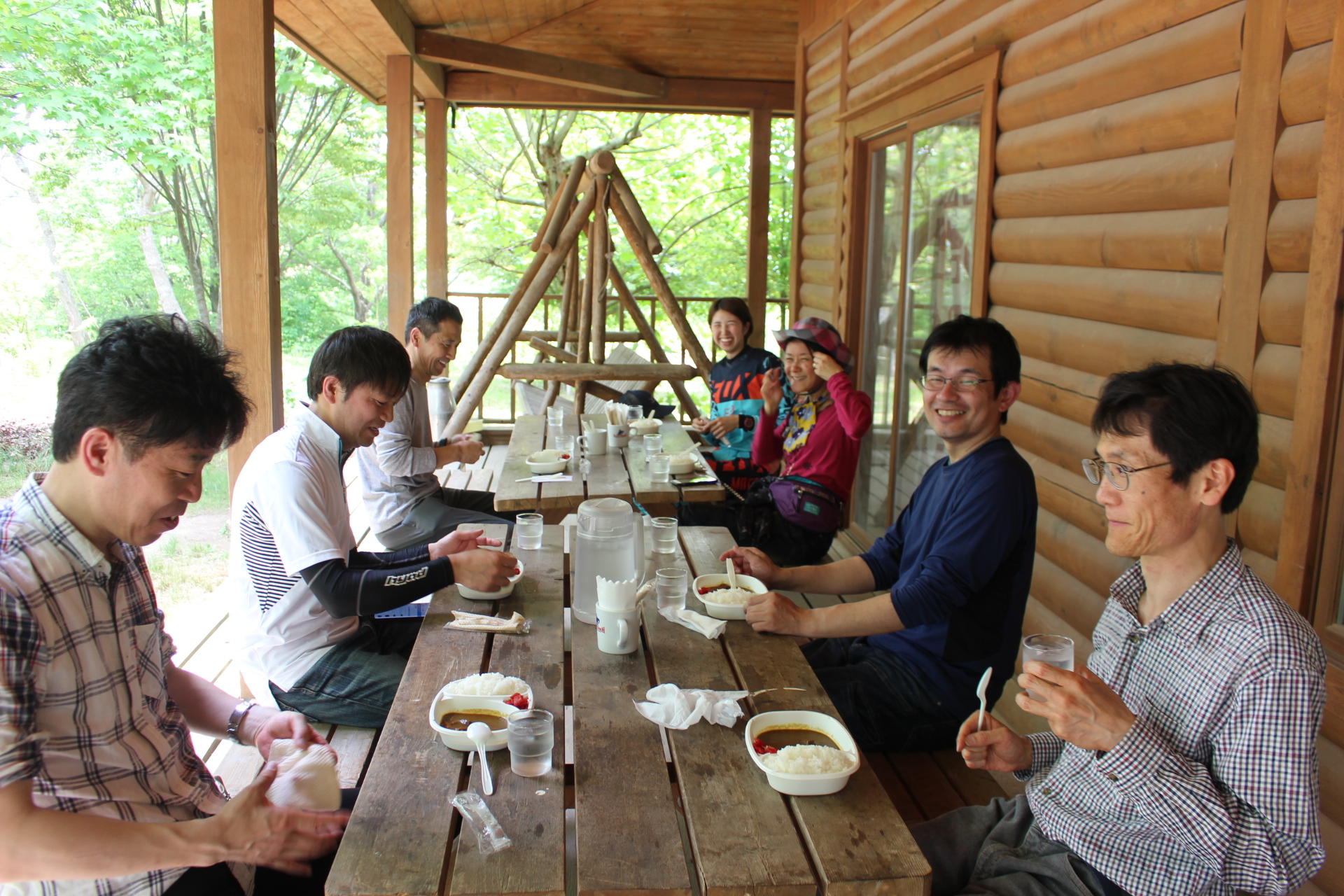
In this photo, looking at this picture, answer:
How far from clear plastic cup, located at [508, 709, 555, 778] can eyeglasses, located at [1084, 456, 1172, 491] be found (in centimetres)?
106

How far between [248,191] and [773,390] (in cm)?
263

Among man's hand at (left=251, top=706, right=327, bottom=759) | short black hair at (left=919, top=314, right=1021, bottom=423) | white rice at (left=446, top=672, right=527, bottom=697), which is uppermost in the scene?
short black hair at (left=919, top=314, right=1021, bottom=423)

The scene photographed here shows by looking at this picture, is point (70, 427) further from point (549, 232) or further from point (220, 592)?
point (549, 232)

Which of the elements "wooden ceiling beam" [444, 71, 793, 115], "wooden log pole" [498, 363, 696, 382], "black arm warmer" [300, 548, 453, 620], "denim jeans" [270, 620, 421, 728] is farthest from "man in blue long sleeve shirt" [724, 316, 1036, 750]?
"wooden ceiling beam" [444, 71, 793, 115]

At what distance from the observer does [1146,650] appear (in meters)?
Result: 1.70

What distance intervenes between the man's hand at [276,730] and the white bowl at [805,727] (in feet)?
2.89

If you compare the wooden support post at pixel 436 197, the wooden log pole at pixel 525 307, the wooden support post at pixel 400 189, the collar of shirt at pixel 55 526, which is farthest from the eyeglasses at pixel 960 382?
the wooden support post at pixel 436 197

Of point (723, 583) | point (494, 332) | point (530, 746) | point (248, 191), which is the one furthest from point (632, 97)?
point (530, 746)

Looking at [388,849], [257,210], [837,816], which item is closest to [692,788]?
[837,816]

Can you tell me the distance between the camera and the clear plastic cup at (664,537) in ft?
9.96

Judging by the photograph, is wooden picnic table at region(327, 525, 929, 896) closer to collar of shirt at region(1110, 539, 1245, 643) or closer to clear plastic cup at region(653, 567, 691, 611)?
clear plastic cup at region(653, 567, 691, 611)

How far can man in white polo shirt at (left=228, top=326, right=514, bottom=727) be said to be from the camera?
7.86ft

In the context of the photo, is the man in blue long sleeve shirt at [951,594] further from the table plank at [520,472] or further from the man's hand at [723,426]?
the man's hand at [723,426]

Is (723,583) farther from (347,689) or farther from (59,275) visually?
(59,275)
